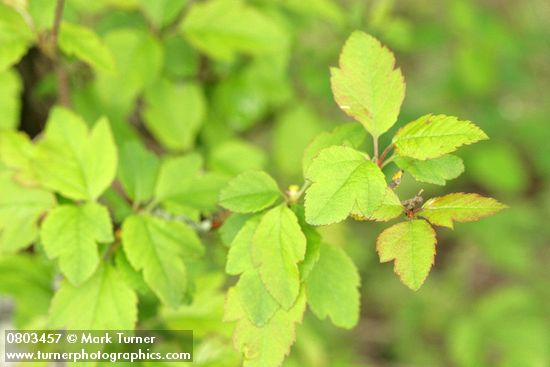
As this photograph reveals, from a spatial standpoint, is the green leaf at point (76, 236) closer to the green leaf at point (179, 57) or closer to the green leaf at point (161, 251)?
the green leaf at point (161, 251)

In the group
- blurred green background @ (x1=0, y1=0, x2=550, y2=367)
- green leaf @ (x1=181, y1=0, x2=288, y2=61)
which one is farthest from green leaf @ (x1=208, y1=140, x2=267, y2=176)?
green leaf @ (x1=181, y1=0, x2=288, y2=61)

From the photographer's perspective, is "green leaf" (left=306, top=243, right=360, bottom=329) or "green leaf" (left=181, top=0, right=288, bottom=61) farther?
"green leaf" (left=181, top=0, right=288, bottom=61)

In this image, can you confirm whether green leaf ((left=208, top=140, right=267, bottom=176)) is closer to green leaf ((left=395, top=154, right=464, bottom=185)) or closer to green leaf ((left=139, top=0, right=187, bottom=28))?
green leaf ((left=139, top=0, right=187, bottom=28))

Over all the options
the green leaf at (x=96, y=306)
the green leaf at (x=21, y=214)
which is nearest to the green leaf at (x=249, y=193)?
the green leaf at (x=96, y=306)

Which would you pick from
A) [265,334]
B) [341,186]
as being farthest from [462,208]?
[265,334]

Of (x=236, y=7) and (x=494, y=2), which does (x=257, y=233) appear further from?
(x=494, y=2)

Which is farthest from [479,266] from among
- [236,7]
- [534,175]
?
[236,7]

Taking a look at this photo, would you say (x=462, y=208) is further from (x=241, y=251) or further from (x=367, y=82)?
A: (x=241, y=251)
